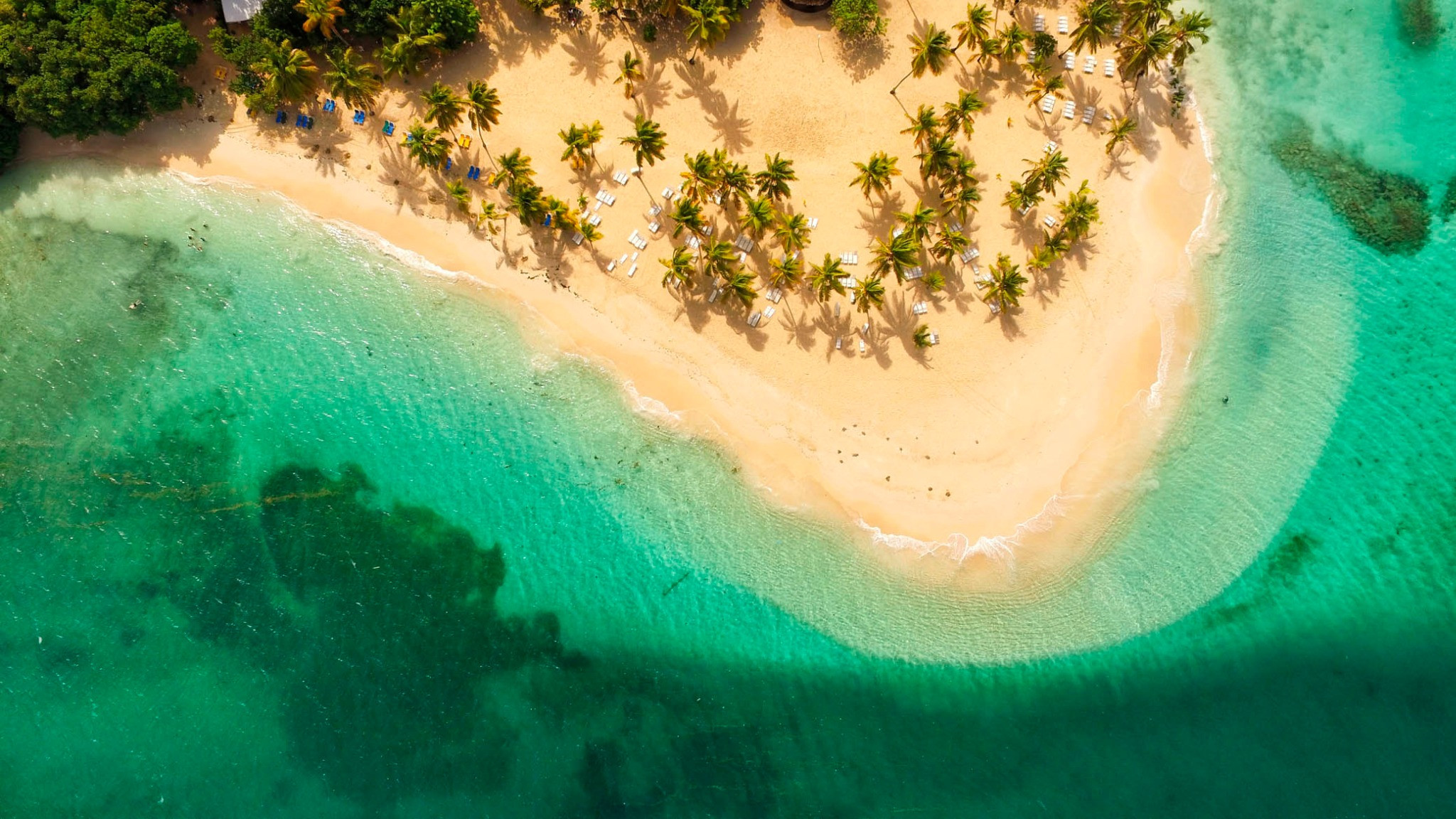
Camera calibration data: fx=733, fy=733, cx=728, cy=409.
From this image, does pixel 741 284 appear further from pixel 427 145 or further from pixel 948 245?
pixel 427 145

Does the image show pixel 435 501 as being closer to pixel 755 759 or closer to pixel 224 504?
pixel 224 504

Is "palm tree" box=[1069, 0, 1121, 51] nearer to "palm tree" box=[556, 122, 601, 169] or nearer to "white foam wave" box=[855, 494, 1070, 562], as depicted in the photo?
"white foam wave" box=[855, 494, 1070, 562]

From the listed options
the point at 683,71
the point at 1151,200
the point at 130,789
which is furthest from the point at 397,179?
the point at 1151,200

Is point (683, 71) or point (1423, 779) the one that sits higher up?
point (683, 71)

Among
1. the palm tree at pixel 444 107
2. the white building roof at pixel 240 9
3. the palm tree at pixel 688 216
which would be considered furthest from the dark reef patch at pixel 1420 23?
the white building roof at pixel 240 9

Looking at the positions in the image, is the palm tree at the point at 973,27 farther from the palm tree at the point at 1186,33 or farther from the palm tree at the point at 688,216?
the palm tree at the point at 688,216

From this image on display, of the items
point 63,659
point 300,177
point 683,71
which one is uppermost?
point 683,71
